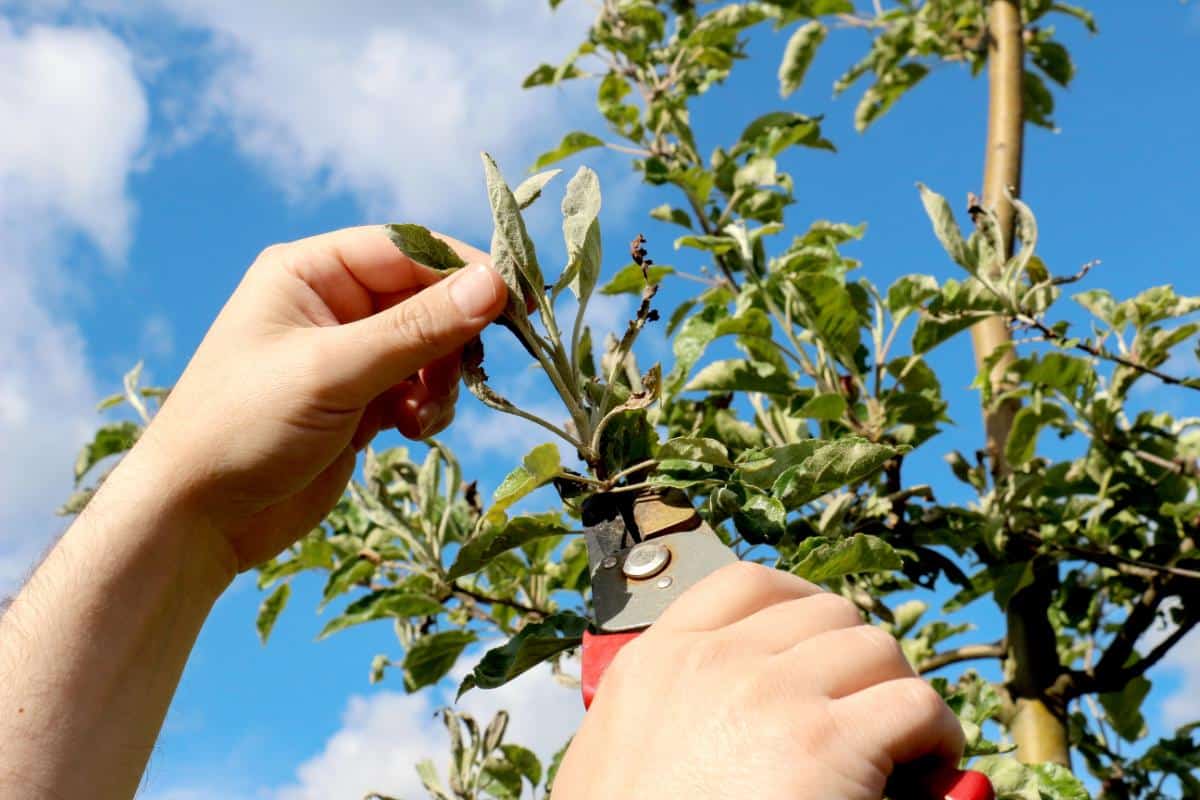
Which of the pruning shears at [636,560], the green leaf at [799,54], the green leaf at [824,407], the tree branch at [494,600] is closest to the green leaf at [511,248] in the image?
the pruning shears at [636,560]

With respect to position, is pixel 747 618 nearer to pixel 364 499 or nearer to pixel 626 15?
pixel 364 499

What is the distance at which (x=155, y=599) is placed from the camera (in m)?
1.77

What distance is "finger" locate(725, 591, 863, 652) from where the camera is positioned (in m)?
1.11

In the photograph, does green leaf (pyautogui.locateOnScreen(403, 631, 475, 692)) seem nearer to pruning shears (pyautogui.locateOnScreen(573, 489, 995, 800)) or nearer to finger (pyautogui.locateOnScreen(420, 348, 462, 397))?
finger (pyautogui.locateOnScreen(420, 348, 462, 397))

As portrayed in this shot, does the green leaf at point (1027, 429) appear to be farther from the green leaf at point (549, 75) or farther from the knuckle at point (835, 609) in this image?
the green leaf at point (549, 75)

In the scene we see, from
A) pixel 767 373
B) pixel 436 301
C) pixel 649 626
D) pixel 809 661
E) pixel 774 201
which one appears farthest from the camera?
pixel 774 201

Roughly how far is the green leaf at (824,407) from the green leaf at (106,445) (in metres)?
1.99

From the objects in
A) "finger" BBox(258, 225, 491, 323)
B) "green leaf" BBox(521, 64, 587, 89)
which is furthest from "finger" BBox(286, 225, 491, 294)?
"green leaf" BBox(521, 64, 587, 89)

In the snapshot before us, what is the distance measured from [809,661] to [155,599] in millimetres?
1150

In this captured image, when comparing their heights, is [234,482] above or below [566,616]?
above

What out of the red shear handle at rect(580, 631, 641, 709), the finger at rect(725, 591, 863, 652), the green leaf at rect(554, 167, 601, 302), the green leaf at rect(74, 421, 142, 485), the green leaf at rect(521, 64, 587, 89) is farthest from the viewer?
the green leaf at rect(521, 64, 587, 89)

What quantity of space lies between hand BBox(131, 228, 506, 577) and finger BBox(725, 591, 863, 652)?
0.51 meters

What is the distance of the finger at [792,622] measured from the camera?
1.11 meters

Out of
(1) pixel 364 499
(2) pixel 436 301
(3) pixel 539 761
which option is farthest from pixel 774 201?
(2) pixel 436 301
